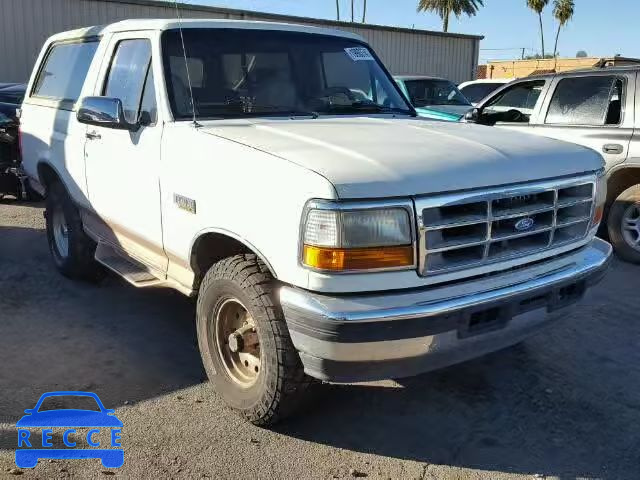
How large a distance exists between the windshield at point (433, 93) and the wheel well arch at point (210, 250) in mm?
8685

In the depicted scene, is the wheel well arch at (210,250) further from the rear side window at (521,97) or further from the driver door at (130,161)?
the rear side window at (521,97)

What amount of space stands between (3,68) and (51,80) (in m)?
12.5

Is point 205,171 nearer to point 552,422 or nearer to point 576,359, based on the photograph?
point 552,422

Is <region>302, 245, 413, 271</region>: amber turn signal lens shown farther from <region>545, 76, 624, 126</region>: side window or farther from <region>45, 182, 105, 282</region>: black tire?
<region>545, 76, 624, 126</region>: side window

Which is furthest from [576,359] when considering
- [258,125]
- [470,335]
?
[258,125]

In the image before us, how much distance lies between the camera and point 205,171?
10.7 feet

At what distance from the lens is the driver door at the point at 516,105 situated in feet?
23.2

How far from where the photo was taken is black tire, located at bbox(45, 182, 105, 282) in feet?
17.0

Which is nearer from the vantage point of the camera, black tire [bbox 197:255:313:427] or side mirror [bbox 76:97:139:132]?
black tire [bbox 197:255:313:427]

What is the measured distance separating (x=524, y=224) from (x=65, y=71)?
4070 mm

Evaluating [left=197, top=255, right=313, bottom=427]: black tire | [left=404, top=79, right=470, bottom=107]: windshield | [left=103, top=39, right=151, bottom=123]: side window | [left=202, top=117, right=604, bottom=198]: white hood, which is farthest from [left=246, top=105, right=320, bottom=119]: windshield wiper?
[left=404, top=79, right=470, bottom=107]: windshield

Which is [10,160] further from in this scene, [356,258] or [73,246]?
[356,258]

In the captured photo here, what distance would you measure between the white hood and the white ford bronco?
0.04 feet

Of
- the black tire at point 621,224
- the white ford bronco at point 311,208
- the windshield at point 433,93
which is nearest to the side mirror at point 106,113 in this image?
the white ford bronco at point 311,208
